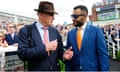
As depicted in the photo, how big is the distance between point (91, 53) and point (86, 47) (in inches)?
3.7

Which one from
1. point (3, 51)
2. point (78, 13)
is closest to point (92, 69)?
point (78, 13)

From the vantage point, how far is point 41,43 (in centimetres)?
280

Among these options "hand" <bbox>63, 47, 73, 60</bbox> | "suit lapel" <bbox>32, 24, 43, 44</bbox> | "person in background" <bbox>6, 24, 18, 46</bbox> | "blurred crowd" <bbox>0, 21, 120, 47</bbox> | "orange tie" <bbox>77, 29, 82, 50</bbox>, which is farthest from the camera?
"person in background" <bbox>6, 24, 18, 46</bbox>

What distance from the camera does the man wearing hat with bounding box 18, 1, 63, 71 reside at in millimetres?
2734

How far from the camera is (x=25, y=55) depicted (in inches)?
107

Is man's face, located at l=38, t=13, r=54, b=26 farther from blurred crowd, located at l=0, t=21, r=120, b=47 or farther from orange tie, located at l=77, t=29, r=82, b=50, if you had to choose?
blurred crowd, located at l=0, t=21, r=120, b=47

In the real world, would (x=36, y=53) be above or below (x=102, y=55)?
above

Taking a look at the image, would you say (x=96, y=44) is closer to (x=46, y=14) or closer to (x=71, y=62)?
(x=71, y=62)

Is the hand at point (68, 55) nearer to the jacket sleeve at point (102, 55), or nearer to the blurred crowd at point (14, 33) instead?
the jacket sleeve at point (102, 55)

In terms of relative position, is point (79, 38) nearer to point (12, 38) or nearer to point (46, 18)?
point (46, 18)

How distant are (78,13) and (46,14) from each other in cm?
57

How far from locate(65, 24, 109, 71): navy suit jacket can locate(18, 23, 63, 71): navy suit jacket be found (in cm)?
33

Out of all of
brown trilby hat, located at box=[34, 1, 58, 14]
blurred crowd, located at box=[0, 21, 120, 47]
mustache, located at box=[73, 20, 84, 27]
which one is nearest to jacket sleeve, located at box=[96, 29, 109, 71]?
mustache, located at box=[73, 20, 84, 27]

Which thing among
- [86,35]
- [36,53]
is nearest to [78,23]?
[86,35]
